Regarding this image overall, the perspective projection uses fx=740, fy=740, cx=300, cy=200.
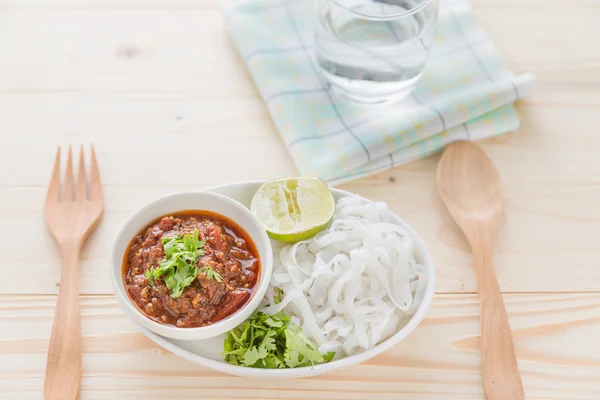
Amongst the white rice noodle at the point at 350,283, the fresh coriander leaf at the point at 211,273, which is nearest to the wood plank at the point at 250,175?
the white rice noodle at the point at 350,283

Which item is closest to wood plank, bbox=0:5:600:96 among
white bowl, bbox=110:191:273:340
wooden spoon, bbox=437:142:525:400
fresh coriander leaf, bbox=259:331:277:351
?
wooden spoon, bbox=437:142:525:400

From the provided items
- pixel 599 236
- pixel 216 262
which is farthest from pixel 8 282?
pixel 599 236

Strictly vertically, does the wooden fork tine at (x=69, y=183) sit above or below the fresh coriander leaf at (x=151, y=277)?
below

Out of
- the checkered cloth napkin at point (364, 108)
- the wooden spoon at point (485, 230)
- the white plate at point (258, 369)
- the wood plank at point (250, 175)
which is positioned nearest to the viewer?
the white plate at point (258, 369)

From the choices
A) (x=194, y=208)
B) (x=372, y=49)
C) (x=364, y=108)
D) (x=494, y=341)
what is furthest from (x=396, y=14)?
(x=494, y=341)

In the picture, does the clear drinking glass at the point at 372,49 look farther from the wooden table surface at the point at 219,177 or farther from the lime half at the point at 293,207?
the lime half at the point at 293,207

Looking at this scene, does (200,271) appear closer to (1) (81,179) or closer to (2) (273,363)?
(2) (273,363)

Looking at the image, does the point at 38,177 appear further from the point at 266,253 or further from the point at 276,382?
the point at 276,382
